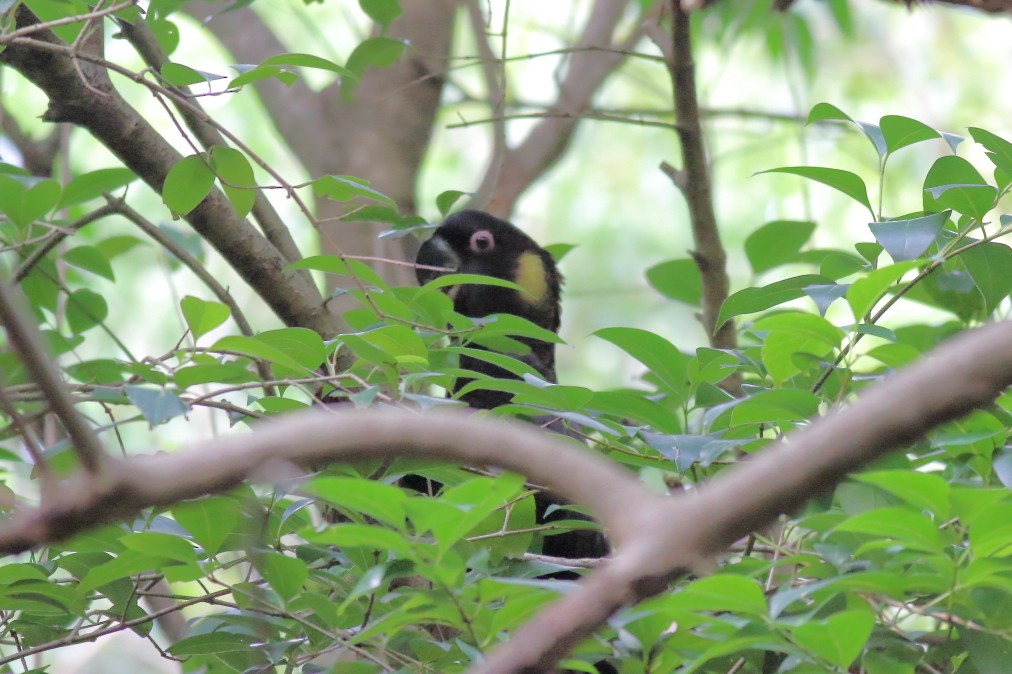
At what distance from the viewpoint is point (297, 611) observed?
3.42 feet

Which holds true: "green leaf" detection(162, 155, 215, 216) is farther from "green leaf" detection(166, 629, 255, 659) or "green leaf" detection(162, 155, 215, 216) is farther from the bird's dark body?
the bird's dark body

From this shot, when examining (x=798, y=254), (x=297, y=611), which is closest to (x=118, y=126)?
(x=297, y=611)

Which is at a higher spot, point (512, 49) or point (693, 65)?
point (512, 49)

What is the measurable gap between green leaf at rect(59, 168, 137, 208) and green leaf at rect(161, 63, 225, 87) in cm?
39

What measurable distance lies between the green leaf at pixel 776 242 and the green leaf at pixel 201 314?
0.97 meters

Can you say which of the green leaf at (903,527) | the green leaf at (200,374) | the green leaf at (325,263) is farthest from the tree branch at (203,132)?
the green leaf at (903,527)

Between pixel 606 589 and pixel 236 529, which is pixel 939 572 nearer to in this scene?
pixel 606 589

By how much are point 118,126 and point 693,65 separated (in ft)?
3.38

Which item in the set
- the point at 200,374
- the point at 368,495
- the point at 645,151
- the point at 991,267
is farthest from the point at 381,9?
the point at 645,151

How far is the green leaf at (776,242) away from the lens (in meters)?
1.63

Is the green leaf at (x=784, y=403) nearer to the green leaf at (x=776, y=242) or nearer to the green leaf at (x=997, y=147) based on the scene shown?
the green leaf at (x=997, y=147)

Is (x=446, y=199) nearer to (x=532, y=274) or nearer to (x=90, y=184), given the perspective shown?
(x=90, y=184)

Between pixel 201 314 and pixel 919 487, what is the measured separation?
0.74m

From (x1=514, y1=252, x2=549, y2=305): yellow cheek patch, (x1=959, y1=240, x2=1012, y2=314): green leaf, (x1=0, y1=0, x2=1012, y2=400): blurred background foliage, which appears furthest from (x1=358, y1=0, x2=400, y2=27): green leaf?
(x1=0, y1=0, x2=1012, y2=400): blurred background foliage
